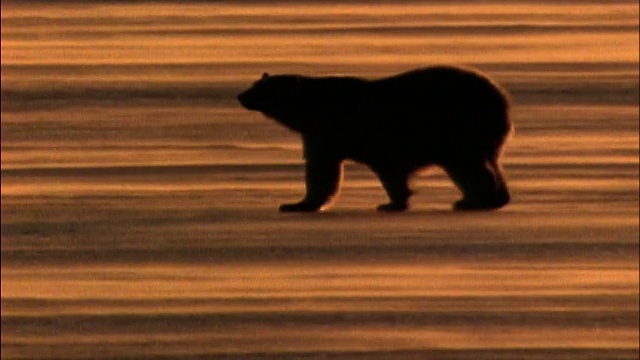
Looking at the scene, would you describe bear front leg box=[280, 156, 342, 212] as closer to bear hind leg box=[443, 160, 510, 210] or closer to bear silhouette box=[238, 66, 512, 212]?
bear silhouette box=[238, 66, 512, 212]

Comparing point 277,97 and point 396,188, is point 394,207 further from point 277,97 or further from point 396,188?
point 277,97

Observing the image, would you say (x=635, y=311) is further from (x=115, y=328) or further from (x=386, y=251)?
(x=115, y=328)

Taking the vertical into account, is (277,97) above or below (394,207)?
above

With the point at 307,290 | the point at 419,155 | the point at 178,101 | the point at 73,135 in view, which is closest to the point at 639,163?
the point at 419,155

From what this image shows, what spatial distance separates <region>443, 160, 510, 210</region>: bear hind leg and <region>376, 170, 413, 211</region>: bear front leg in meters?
0.05

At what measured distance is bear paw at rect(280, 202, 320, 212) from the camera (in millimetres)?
1413

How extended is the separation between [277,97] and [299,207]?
12 centimetres

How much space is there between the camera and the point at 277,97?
1.38 m

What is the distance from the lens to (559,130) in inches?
58.3

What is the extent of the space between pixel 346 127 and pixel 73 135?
0.31 m

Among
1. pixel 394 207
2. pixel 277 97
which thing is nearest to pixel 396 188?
pixel 394 207

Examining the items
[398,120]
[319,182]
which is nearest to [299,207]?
[319,182]

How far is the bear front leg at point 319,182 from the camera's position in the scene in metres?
1.39

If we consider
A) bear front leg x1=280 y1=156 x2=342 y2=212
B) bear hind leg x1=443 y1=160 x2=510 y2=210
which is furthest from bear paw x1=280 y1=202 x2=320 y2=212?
bear hind leg x1=443 y1=160 x2=510 y2=210
